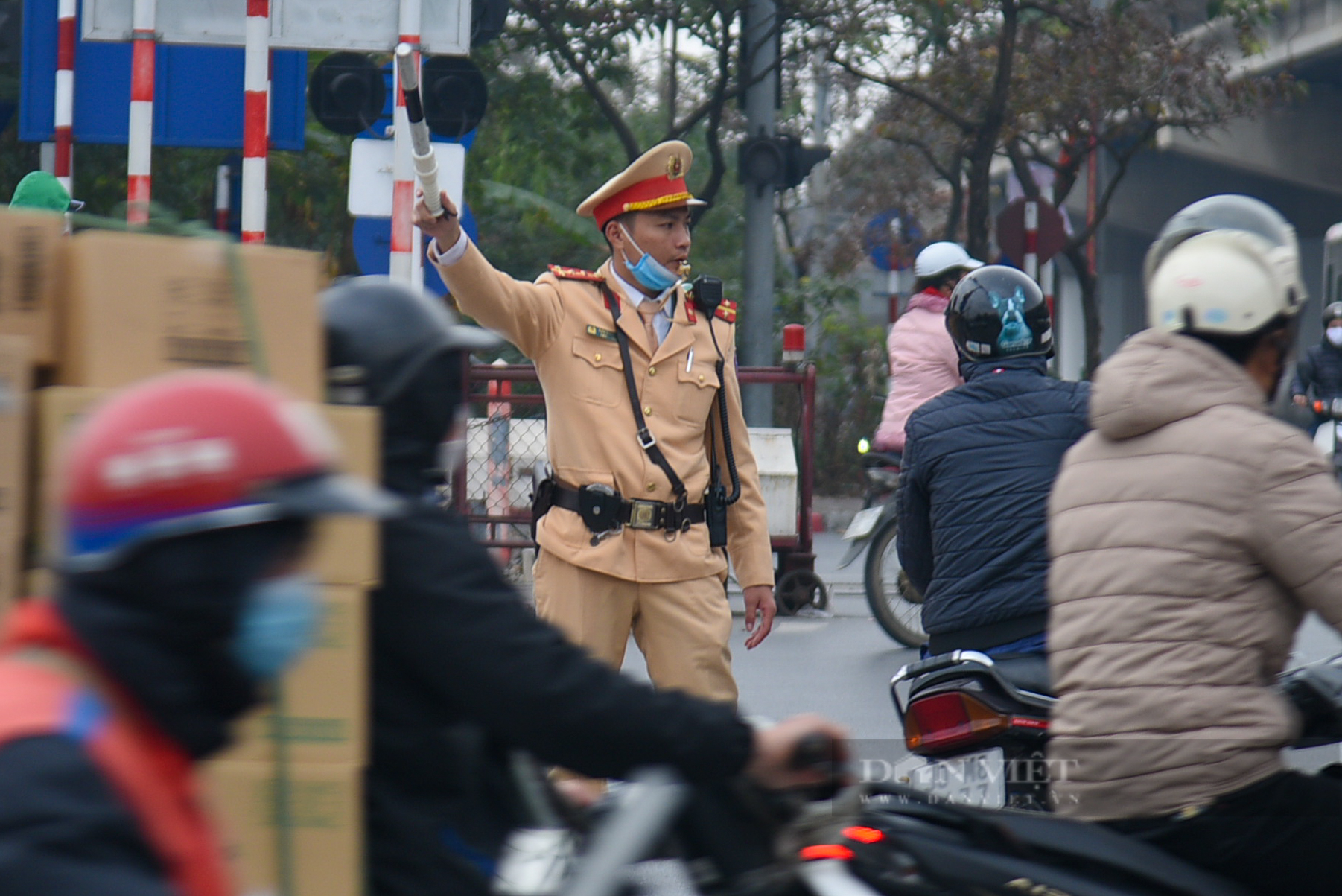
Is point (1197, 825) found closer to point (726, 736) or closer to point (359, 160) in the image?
point (726, 736)

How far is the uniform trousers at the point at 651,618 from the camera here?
15.2ft

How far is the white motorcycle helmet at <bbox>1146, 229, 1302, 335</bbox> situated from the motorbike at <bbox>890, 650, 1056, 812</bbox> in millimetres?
973

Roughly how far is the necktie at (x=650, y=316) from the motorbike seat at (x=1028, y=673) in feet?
4.96

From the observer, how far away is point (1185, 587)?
9.15ft

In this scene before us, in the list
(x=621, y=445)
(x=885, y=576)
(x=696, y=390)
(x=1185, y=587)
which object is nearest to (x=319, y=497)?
(x=1185, y=587)

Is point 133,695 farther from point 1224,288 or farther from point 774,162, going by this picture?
point 774,162

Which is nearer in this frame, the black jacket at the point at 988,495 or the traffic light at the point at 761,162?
the black jacket at the point at 988,495

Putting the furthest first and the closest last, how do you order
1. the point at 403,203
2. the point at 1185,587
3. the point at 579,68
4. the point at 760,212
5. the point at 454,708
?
1. the point at 579,68
2. the point at 760,212
3. the point at 403,203
4. the point at 1185,587
5. the point at 454,708

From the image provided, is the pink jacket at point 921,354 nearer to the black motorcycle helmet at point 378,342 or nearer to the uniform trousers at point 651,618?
the uniform trousers at point 651,618

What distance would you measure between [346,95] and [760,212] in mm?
4369

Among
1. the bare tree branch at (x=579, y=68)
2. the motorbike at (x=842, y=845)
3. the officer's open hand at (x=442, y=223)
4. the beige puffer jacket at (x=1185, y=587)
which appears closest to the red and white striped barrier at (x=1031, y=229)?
the bare tree branch at (x=579, y=68)

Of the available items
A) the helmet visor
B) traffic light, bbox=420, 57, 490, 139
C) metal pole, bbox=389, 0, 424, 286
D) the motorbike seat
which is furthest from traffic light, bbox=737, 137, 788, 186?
the helmet visor

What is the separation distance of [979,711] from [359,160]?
5488 mm

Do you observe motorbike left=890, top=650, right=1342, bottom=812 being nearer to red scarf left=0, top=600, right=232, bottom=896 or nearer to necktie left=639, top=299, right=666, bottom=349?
necktie left=639, top=299, right=666, bottom=349
